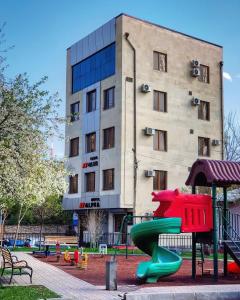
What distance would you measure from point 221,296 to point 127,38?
29.9 metres

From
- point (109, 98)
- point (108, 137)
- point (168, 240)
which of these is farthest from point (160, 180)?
point (109, 98)

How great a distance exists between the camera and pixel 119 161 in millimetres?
38594

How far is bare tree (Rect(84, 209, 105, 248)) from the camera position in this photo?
38875 mm

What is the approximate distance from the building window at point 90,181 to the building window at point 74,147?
2.69 m

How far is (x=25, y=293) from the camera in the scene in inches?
507

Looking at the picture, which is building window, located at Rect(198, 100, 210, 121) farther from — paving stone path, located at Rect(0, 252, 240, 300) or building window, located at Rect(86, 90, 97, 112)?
paving stone path, located at Rect(0, 252, 240, 300)

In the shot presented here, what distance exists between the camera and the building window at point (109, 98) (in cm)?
4031

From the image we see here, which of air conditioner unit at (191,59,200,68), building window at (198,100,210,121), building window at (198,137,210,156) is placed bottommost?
building window at (198,137,210,156)

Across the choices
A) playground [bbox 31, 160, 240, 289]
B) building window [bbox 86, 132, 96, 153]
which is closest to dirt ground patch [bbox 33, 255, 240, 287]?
playground [bbox 31, 160, 240, 289]

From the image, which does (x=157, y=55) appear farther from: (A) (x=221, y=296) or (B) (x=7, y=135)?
(A) (x=221, y=296)

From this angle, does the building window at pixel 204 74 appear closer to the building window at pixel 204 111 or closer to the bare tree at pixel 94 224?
the building window at pixel 204 111

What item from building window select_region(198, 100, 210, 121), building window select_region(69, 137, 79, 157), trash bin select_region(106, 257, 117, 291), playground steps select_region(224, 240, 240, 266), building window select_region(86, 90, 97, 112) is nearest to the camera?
trash bin select_region(106, 257, 117, 291)

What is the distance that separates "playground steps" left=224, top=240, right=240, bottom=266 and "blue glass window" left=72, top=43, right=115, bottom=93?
1001 inches

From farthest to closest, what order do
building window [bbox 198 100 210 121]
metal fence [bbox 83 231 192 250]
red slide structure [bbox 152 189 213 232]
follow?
building window [bbox 198 100 210 121] < metal fence [bbox 83 231 192 250] < red slide structure [bbox 152 189 213 232]
